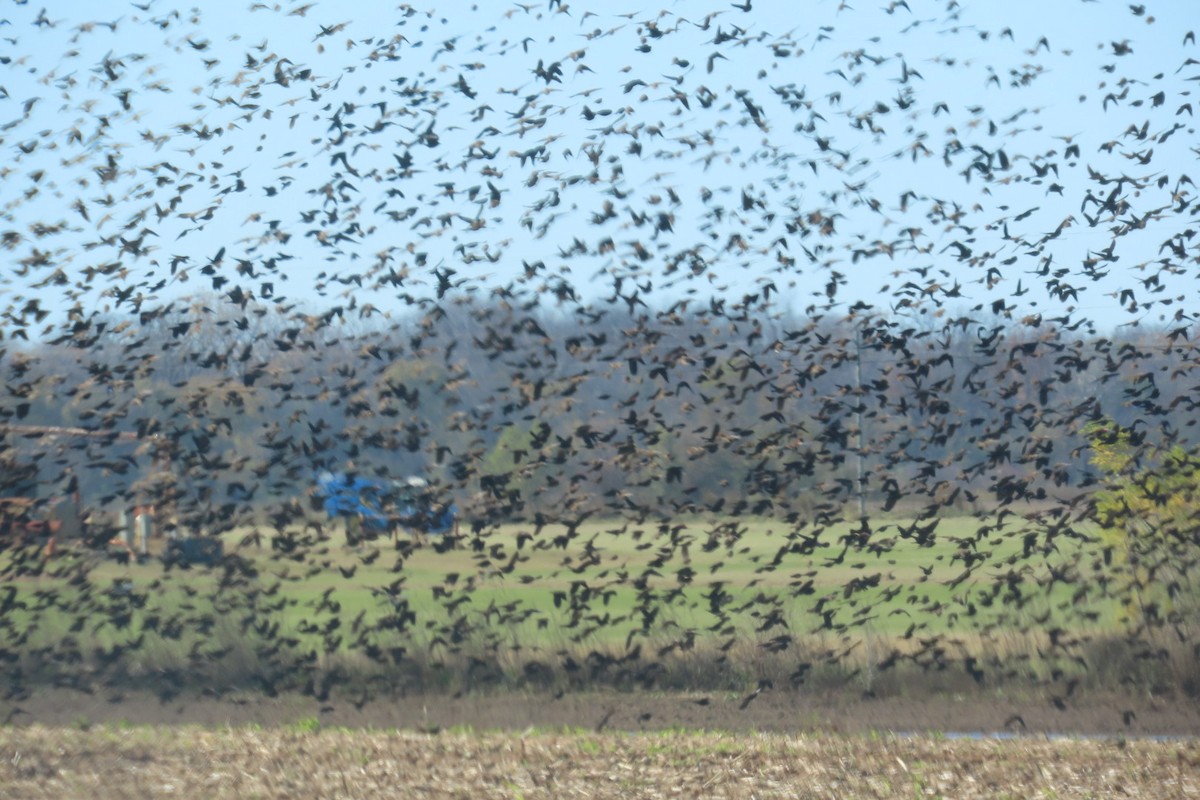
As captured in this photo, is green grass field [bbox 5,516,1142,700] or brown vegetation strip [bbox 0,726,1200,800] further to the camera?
green grass field [bbox 5,516,1142,700]

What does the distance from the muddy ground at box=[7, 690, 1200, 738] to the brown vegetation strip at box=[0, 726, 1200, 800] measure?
2.64ft

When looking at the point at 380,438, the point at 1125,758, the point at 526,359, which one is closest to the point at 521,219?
the point at 526,359

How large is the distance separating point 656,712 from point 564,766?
7.98 feet

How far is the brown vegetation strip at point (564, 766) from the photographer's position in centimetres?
685

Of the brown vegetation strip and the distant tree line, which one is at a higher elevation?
the distant tree line

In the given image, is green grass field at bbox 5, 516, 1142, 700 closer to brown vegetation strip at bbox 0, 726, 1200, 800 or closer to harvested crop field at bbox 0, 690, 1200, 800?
harvested crop field at bbox 0, 690, 1200, 800

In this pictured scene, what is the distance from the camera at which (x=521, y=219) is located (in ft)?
29.5

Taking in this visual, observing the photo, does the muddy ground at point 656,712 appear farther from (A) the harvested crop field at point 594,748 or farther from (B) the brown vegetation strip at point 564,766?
(B) the brown vegetation strip at point 564,766

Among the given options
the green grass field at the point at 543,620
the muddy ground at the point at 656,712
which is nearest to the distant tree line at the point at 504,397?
the green grass field at the point at 543,620

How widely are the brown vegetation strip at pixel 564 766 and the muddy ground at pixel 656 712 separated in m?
0.80

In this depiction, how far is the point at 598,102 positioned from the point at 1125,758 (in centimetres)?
546

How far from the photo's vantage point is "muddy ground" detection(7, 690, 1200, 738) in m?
9.24

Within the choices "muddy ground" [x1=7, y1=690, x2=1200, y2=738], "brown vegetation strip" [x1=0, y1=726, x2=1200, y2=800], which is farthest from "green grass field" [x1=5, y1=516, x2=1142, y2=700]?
"brown vegetation strip" [x1=0, y1=726, x2=1200, y2=800]

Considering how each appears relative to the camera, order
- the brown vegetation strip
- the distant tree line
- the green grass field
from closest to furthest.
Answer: the brown vegetation strip
the distant tree line
the green grass field
